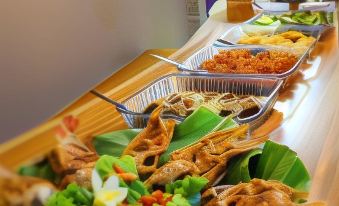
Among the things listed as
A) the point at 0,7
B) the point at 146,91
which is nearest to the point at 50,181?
the point at 0,7

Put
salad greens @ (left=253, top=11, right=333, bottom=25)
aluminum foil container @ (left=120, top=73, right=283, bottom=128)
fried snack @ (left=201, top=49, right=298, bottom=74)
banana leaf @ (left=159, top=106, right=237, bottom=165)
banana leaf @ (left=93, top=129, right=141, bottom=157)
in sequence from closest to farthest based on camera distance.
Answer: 1. banana leaf @ (left=93, top=129, right=141, bottom=157)
2. banana leaf @ (left=159, top=106, right=237, bottom=165)
3. aluminum foil container @ (left=120, top=73, right=283, bottom=128)
4. fried snack @ (left=201, top=49, right=298, bottom=74)
5. salad greens @ (left=253, top=11, right=333, bottom=25)

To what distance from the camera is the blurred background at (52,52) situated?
0.66 metres

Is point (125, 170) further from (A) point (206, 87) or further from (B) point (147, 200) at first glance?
(A) point (206, 87)

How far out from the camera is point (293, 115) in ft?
3.92

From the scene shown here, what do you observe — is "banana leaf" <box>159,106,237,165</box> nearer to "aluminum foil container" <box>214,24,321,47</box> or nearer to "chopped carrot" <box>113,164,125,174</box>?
"chopped carrot" <box>113,164,125,174</box>

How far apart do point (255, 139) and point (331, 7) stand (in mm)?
1365

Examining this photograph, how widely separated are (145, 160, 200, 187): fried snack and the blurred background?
20cm

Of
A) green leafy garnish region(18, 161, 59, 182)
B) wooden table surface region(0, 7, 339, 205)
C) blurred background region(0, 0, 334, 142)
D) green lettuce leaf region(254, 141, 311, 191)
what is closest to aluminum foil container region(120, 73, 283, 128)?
wooden table surface region(0, 7, 339, 205)

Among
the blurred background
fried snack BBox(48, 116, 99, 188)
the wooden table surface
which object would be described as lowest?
the wooden table surface

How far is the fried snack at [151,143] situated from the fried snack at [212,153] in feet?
0.10

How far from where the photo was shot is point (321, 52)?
67.3 inches

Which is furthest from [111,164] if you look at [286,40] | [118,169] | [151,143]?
[286,40]

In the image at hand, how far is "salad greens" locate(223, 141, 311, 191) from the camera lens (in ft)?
2.76

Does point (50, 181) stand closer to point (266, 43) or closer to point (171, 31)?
point (171, 31)
